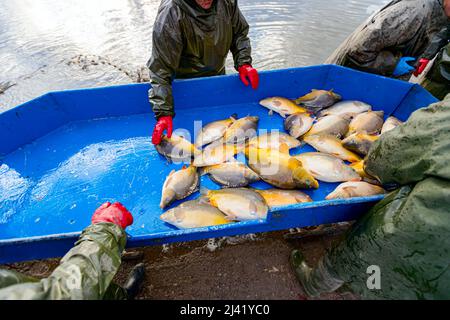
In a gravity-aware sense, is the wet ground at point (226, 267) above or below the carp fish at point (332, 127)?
below

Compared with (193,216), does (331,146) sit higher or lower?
higher

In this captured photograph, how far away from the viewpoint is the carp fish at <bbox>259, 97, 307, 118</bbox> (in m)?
3.09

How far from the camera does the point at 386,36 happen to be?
3.13 meters

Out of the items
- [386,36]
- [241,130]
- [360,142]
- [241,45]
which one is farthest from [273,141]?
[386,36]

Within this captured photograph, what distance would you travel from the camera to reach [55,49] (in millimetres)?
Answer: 6871

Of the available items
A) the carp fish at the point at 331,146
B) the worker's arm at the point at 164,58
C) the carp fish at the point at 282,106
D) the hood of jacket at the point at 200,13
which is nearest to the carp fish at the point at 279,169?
the carp fish at the point at 331,146

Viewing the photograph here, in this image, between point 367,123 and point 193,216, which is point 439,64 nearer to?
point 367,123

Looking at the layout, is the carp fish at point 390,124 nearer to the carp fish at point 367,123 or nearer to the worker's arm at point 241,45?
the carp fish at point 367,123

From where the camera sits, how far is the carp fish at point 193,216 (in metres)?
2.07

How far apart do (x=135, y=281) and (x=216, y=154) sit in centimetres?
131

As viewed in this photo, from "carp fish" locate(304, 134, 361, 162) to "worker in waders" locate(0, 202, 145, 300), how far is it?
184 cm

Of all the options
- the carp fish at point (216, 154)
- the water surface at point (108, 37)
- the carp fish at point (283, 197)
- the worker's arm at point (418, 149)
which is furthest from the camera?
the water surface at point (108, 37)

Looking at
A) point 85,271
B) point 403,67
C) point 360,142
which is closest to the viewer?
point 85,271
